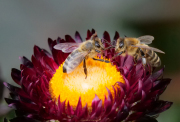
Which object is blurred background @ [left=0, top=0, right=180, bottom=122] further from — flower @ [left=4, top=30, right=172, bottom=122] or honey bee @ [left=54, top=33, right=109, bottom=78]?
honey bee @ [left=54, top=33, right=109, bottom=78]

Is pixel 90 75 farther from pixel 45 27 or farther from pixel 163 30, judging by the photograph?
pixel 45 27

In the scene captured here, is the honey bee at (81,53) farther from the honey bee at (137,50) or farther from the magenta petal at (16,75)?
the magenta petal at (16,75)

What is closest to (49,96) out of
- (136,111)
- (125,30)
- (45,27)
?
(136,111)

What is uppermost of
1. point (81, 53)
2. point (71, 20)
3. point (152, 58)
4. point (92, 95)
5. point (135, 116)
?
point (71, 20)

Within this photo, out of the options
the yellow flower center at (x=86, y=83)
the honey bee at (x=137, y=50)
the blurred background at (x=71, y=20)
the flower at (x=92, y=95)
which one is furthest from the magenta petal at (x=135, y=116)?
the blurred background at (x=71, y=20)

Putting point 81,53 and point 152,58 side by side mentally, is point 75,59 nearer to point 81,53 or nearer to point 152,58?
point 81,53

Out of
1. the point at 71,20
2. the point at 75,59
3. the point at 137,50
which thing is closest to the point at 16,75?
the point at 75,59

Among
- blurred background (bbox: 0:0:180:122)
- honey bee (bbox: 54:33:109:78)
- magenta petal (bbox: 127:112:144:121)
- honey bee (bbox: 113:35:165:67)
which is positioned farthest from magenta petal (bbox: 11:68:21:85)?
blurred background (bbox: 0:0:180:122)
